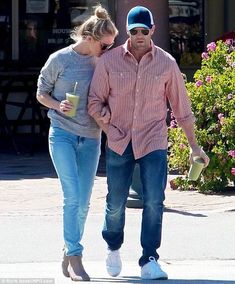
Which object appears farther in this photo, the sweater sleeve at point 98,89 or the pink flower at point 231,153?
the pink flower at point 231,153

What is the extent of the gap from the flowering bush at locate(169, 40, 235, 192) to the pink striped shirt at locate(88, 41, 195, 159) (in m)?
3.76

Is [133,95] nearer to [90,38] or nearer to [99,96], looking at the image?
[99,96]

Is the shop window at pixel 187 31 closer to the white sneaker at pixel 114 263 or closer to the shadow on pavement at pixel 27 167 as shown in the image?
the shadow on pavement at pixel 27 167

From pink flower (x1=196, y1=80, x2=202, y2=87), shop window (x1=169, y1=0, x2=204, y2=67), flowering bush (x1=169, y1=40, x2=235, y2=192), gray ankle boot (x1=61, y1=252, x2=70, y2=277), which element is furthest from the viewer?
shop window (x1=169, y1=0, x2=204, y2=67)

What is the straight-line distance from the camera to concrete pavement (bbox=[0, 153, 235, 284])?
766 centimetres

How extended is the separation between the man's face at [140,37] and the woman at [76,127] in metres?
→ 0.15

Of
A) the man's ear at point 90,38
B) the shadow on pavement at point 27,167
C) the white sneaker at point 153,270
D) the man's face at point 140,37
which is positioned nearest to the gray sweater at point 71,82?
the man's ear at point 90,38

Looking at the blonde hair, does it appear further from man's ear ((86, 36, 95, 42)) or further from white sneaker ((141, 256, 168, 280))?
white sneaker ((141, 256, 168, 280))

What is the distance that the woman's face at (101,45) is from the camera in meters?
7.18

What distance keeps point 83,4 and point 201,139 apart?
5913mm

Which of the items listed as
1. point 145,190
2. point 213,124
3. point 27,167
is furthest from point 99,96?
point 27,167

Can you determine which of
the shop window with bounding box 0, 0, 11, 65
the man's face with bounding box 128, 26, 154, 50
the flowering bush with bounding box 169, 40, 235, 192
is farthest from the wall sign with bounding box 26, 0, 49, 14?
the man's face with bounding box 128, 26, 154, 50

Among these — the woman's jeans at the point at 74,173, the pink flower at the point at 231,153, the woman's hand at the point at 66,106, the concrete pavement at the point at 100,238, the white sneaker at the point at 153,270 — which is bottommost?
the concrete pavement at the point at 100,238

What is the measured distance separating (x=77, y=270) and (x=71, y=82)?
1325mm
